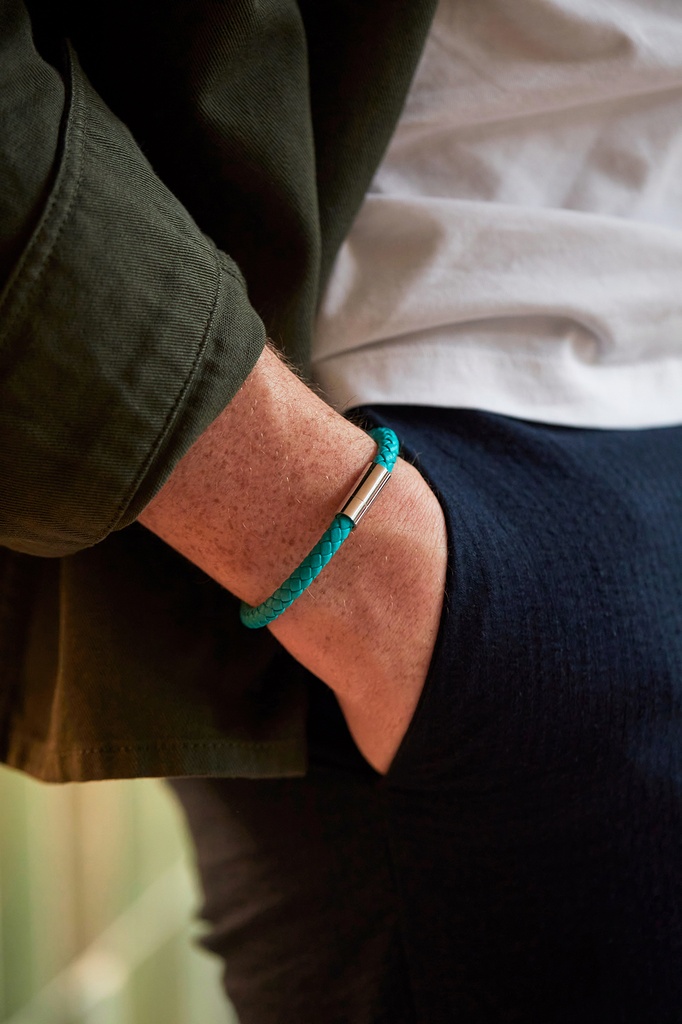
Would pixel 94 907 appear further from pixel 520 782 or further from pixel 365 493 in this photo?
pixel 365 493

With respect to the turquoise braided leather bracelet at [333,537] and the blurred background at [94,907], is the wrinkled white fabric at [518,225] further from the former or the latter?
the blurred background at [94,907]

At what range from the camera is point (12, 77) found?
42 cm

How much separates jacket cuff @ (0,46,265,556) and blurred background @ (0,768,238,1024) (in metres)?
1.07

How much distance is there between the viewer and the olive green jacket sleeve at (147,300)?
0.42 m

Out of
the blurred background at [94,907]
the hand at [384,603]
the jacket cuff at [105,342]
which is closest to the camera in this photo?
the jacket cuff at [105,342]

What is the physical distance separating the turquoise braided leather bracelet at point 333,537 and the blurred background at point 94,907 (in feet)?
3.29

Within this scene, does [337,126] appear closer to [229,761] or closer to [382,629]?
[382,629]

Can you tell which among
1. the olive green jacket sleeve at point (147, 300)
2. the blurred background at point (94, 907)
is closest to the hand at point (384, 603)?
the olive green jacket sleeve at point (147, 300)

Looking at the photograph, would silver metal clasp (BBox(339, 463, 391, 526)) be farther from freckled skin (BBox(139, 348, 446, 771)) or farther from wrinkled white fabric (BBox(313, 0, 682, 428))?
wrinkled white fabric (BBox(313, 0, 682, 428))

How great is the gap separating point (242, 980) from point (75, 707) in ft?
1.12

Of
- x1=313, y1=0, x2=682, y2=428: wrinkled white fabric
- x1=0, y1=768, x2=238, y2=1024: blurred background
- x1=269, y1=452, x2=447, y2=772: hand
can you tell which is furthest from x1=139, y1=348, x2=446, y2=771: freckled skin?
x1=0, y1=768, x2=238, y2=1024: blurred background

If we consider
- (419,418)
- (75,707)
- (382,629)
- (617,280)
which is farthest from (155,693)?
(617,280)

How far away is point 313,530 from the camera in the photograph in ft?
1.66

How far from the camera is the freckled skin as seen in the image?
19.2 inches
